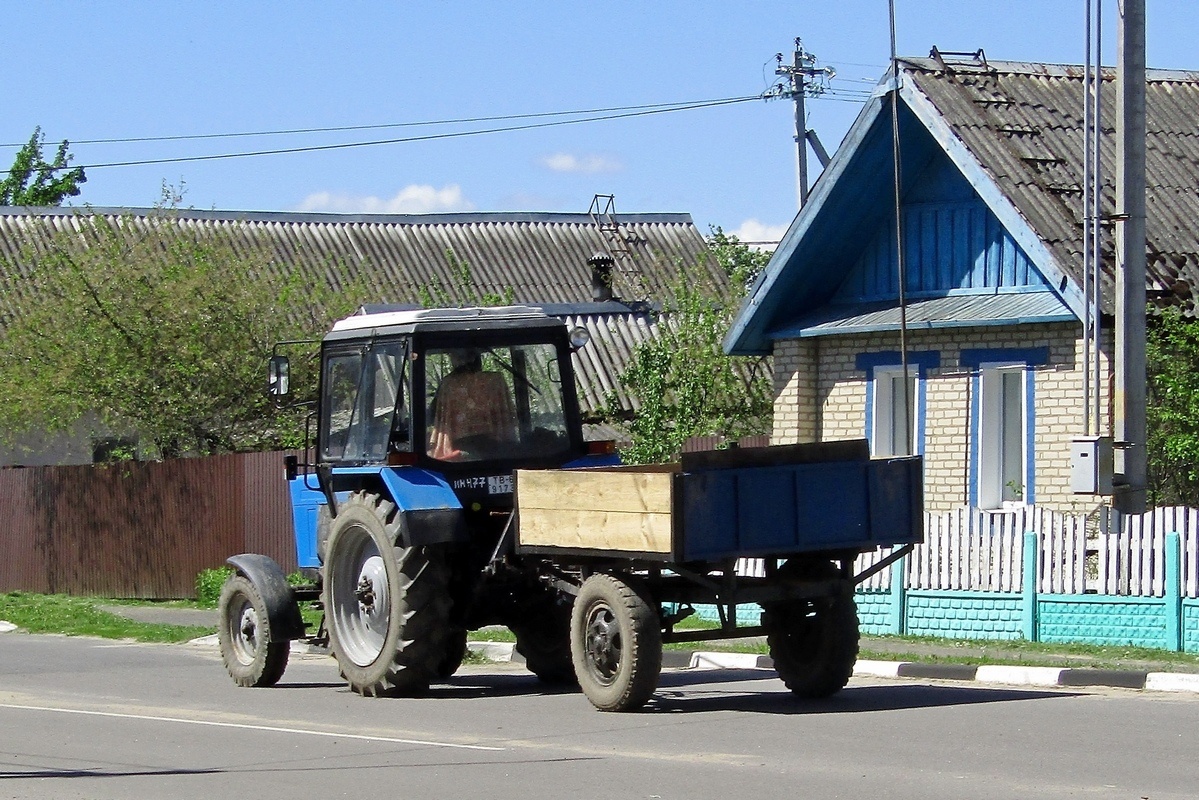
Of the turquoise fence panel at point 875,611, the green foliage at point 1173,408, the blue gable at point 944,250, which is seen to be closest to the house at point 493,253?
the blue gable at point 944,250

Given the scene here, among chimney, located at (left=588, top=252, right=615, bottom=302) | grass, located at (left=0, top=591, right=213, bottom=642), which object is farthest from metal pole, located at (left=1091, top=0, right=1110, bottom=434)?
chimney, located at (left=588, top=252, right=615, bottom=302)

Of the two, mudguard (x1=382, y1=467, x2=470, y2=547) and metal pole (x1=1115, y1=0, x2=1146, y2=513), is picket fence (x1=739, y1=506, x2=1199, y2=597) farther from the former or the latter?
mudguard (x1=382, y1=467, x2=470, y2=547)

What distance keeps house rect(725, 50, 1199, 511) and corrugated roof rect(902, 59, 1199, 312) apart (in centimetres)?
2

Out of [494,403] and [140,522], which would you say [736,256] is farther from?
[494,403]

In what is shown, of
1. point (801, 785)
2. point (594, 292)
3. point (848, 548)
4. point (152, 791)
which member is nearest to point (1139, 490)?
point (848, 548)

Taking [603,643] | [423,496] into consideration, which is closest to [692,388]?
[423,496]

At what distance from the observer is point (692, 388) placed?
24.2 m

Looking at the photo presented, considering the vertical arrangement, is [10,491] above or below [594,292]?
below

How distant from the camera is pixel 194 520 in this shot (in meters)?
25.1

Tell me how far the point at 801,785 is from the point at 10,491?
2077cm

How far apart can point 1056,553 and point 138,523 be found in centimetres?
1409

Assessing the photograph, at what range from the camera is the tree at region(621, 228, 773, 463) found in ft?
78.5

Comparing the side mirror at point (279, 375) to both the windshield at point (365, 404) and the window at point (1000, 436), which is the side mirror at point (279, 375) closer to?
the windshield at point (365, 404)

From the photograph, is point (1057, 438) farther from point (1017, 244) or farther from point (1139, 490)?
point (1139, 490)
